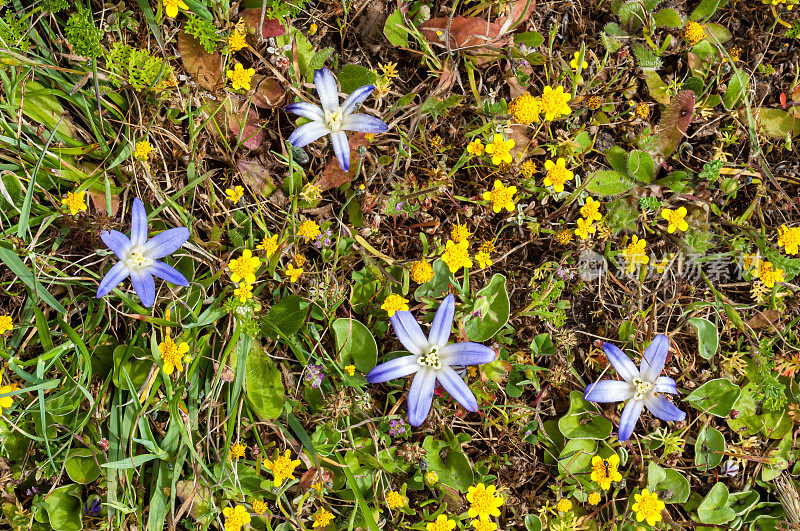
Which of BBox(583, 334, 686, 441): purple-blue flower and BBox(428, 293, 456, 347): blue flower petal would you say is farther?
BBox(583, 334, 686, 441): purple-blue flower

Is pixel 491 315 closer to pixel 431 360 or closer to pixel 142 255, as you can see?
pixel 431 360

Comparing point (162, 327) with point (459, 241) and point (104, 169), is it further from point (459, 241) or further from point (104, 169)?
point (459, 241)

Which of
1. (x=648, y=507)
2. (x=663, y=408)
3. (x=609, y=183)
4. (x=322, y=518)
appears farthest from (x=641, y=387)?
(x=322, y=518)

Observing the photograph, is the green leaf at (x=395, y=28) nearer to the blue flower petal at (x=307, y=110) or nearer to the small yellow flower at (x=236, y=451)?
the blue flower petal at (x=307, y=110)

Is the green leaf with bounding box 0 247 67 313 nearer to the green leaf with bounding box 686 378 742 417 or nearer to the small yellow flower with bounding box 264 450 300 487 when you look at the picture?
the small yellow flower with bounding box 264 450 300 487

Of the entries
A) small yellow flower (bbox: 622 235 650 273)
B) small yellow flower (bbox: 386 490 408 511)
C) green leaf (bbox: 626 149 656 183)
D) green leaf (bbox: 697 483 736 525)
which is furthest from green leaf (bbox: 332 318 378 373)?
green leaf (bbox: 697 483 736 525)

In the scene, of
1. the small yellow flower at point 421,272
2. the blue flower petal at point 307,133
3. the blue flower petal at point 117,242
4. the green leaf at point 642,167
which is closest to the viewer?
the blue flower petal at point 117,242

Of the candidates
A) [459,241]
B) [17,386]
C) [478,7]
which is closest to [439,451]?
[459,241]

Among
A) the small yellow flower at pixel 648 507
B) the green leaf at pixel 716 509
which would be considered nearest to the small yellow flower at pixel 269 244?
the small yellow flower at pixel 648 507
